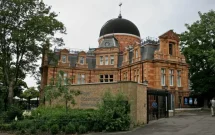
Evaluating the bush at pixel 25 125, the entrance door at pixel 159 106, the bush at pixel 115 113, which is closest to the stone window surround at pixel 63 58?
the entrance door at pixel 159 106

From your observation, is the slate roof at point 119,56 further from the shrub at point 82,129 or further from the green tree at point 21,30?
the shrub at point 82,129

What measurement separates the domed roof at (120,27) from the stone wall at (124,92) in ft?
97.3

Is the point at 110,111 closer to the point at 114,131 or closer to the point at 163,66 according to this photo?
the point at 114,131

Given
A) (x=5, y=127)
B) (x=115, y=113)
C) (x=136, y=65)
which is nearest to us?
(x=115, y=113)

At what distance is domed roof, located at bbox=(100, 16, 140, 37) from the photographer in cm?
5122

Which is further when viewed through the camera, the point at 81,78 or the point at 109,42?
the point at 109,42

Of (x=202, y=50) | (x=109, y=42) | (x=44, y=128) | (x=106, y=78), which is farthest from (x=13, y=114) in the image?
(x=109, y=42)

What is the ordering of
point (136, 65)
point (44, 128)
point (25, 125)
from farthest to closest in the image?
point (136, 65)
point (25, 125)
point (44, 128)

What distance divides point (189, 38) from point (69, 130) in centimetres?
2839

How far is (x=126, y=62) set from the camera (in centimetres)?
4275

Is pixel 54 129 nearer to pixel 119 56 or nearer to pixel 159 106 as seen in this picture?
pixel 159 106

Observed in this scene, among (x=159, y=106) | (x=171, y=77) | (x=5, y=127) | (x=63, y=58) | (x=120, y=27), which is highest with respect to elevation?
(x=120, y=27)

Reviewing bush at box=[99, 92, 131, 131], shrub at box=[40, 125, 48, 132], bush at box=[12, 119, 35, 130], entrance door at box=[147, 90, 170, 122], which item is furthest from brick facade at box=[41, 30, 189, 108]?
shrub at box=[40, 125, 48, 132]

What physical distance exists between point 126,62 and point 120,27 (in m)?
11.1
